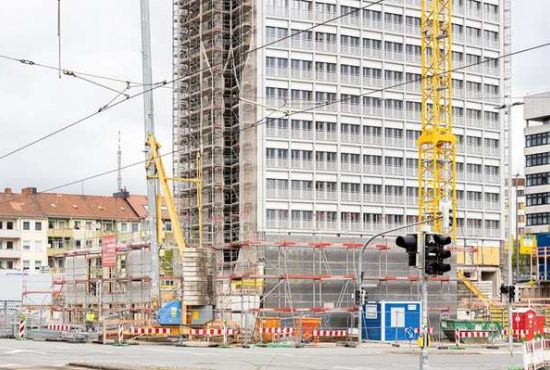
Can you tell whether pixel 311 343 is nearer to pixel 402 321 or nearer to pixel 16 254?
pixel 402 321

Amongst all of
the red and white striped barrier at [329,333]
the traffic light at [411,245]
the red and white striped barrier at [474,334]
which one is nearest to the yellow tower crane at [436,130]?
the red and white striped barrier at [474,334]

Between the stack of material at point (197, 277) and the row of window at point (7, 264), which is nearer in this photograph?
the stack of material at point (197, 277)

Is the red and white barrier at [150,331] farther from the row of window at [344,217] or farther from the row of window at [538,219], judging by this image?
the row of window at [538,219]

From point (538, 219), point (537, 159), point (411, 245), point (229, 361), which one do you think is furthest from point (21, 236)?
point (411, 245)

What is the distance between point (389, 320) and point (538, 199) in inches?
3179

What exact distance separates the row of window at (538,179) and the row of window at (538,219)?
384 cm

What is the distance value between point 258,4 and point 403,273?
1405 inches

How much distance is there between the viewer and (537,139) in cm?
13225

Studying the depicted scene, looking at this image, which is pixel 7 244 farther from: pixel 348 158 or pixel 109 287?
pixel 109 287

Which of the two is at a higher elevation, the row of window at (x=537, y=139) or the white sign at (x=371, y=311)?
the row of window at (x=537, y=139)

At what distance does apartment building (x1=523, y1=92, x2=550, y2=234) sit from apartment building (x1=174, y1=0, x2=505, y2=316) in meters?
26.0

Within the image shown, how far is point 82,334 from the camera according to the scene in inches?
2003

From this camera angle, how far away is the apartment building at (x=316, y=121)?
93500 millimetres

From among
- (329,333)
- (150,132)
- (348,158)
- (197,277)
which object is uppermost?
(348,158)
